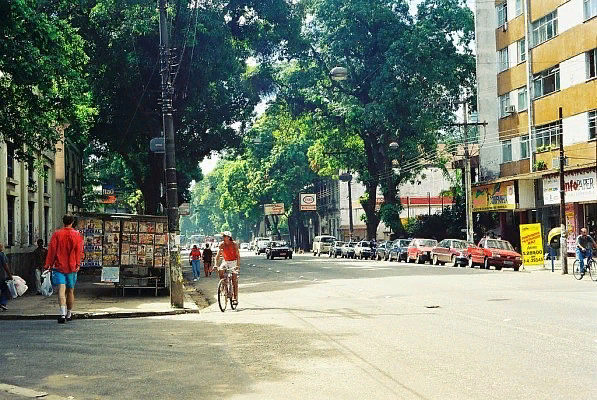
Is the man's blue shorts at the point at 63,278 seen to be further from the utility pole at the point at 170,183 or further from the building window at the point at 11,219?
the building window at the point at 11,219

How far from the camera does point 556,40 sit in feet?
136

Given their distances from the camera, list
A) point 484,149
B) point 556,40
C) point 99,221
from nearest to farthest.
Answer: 1. point 99,221
2. point 556,40
3. point 484,149

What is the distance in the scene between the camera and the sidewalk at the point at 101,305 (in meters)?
17.3

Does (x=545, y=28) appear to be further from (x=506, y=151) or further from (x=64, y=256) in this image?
(x=64, y=256)


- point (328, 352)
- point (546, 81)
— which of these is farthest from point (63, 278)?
point (546, 81)

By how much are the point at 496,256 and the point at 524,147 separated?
34.6 feet

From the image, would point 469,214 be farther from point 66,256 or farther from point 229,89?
point 66,256

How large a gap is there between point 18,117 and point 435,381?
1481cm

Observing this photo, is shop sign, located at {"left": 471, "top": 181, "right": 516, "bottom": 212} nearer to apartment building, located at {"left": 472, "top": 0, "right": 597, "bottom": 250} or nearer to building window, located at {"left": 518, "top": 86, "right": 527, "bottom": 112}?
apartment building, located at {"left": 472, "top": 0, "right": 597, "bottom": 250}

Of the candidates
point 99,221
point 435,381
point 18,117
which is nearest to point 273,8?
point 99,221

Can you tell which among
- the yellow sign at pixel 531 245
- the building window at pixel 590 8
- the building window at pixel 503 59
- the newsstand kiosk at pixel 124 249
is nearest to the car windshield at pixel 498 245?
the yellow sign at pixel 531 245

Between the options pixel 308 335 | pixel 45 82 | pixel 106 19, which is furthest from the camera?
pixel 106 19

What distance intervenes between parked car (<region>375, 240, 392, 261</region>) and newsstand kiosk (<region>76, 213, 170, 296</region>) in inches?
1260

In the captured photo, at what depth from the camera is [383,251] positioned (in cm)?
5634
